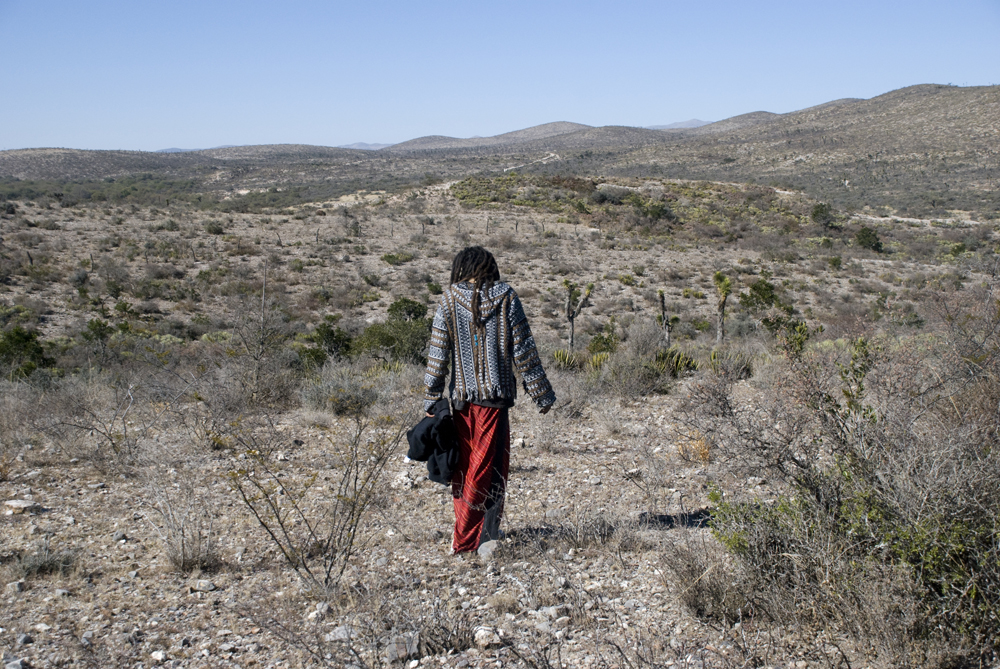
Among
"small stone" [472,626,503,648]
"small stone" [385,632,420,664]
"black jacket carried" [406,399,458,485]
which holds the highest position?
"black jacket carried" [406,399,458,485]

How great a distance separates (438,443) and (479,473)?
25 centimetres

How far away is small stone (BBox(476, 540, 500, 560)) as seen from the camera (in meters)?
3.14

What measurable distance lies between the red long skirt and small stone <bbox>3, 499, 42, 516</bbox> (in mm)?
2721

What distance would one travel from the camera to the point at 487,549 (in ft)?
10.4

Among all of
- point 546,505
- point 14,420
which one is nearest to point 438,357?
point 546,505

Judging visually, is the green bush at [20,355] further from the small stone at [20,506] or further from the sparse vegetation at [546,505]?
the small stone at [20,506]

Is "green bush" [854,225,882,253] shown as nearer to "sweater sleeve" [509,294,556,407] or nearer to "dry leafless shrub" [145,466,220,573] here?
"sweater sleeve" [509,294,556,407]

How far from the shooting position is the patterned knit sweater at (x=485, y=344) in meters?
3.02

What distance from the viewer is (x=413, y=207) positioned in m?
31.6

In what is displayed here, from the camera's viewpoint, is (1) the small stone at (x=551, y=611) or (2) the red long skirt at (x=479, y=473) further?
(2) the red long skirt at (x=479, y=473)

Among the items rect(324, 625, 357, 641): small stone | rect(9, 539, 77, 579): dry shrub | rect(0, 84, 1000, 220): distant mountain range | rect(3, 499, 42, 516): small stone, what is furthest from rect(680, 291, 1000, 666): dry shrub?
rect(0, 84, 1000, 220): distant mountain range

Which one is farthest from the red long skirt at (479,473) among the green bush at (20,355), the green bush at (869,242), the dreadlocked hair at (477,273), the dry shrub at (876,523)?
the green bush at (869,242)

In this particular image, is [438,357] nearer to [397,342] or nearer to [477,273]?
[477,273]

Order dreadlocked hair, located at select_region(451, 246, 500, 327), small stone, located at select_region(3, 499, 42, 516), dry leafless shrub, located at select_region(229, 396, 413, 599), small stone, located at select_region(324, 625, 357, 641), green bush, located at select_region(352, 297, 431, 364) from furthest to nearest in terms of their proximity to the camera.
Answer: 1. green bush, located at select_region(352, 297, 431, 364)
2. small stone, located at select_region(3, 499, 42, 516)
3. dreadlocked hair, located at select_region(451, 246, 500, 327)
4. dry leafless shrub, located at select_region(229, 396, 413, 599)
5. small stone, located at select_region(324, 625, 357, 641)
